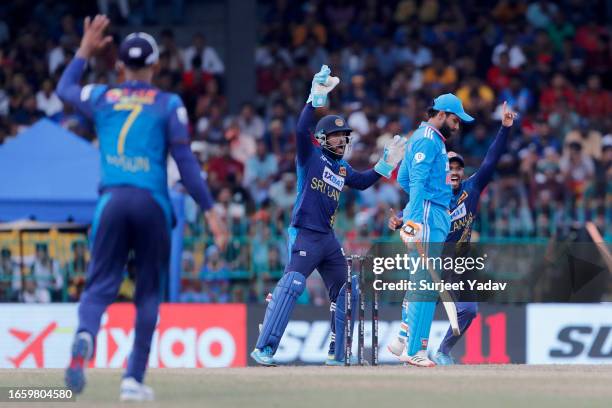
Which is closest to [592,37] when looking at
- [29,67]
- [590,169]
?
[590,169]

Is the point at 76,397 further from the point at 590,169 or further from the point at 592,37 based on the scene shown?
the point at 592,37

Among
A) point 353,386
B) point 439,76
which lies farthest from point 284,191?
point 353,386

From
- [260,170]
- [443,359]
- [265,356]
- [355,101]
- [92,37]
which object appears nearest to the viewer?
[92,37]

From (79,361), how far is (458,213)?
546cm

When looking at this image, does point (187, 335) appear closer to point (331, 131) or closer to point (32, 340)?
point (32, 340)

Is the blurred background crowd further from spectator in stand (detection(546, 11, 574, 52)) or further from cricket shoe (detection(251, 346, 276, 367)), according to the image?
cricket shoe (detection(251, 346, 276, 367))

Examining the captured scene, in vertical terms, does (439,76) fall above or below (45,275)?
above

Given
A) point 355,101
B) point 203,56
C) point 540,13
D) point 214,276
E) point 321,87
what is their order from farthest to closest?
1. point 540,13
2. point 203,56
3. point 355,101
4. point 214,276
5. point 321,87

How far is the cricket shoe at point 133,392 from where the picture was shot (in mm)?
9109

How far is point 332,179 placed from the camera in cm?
1286

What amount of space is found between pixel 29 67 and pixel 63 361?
8.16 m

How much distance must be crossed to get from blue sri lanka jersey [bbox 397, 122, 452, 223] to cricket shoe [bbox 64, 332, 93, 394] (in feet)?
13.3

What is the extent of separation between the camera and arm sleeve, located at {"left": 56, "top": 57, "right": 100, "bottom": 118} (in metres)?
9.42

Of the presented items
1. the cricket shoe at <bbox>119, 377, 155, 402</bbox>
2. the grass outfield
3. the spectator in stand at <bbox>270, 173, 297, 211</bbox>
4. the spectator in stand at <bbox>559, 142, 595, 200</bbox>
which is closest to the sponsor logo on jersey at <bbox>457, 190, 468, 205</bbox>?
the grass outfield
